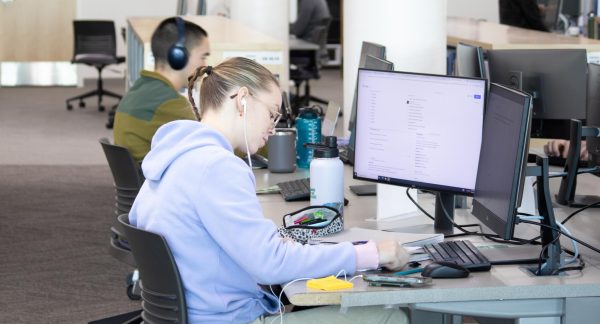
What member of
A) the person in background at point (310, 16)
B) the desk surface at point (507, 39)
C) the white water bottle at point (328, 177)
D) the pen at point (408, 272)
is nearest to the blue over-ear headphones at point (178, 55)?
the white water bottle at point (328, 177)

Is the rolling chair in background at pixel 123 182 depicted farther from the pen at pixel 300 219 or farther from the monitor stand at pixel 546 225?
the monitor stand at pixel 546 225

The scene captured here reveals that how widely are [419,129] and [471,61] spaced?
1.29 meters

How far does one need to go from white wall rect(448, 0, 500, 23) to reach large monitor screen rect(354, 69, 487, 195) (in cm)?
1223

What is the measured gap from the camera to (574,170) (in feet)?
10.3

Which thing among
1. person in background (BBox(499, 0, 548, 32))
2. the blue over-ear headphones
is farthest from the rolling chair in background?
person in background (BBox(499, 0, 548, 32))

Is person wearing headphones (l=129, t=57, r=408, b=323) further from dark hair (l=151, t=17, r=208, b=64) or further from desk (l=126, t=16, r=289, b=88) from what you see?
desk (l=126, t=16, r=289, b=88)

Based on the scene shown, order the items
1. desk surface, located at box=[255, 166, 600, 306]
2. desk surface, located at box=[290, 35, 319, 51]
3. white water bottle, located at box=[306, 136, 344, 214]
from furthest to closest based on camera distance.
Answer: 1. desk surface, located at box=[290, 35, 319, 51]
2. white water bottle, located at box=[306, 136, 344, 214]
3. desk surface, located at box=[255, 166, 600, 306]

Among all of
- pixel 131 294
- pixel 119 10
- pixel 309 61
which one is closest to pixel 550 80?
pixel 131 294

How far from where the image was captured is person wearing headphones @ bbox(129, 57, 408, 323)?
7.59 ft

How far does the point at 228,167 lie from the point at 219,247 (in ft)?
0.60

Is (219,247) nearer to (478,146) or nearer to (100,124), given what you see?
(478,146)

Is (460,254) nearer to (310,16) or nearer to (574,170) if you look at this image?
(574,170)

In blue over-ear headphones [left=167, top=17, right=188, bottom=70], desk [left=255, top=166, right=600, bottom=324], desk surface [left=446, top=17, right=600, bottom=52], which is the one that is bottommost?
desk [left=255, top=166, right=600, bottom=324]

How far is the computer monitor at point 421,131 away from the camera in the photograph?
273 centimetres
